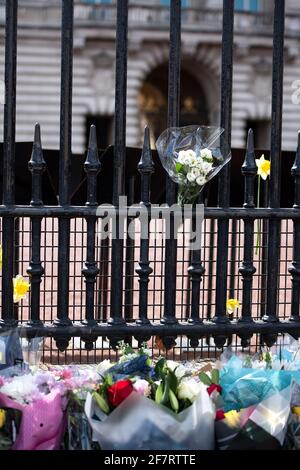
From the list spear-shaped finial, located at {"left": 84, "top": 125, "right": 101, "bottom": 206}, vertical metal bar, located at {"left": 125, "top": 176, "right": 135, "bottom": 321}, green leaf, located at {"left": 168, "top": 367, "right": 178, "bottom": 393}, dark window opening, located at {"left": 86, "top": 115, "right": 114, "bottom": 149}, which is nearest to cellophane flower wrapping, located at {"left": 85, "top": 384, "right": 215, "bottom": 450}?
green leaf, located at {"left": 168, "top": 367, "right": 178, "bottom": 393}

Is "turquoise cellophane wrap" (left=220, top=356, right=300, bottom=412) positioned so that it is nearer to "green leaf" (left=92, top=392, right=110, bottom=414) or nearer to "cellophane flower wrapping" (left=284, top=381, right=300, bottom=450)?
"cellophane flower wrapping" (left=284, top=381, right=300, bottom=450)

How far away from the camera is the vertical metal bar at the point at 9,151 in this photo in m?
2.38

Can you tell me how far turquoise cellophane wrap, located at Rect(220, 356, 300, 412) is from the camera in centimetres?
201

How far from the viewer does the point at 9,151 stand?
7.93 feet

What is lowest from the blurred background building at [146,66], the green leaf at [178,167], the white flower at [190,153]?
the green leaf at [178,167]

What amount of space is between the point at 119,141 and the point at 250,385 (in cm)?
84

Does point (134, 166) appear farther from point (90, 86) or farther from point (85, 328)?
point (90, 86)

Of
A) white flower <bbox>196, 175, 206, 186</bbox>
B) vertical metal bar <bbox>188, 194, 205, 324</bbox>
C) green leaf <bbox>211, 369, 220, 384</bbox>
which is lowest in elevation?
green leaf <bbox>211, 369, 220, 384</bbox>

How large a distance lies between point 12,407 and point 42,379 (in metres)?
0.18

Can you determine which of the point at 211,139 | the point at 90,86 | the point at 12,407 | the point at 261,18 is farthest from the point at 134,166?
the point at 261,18

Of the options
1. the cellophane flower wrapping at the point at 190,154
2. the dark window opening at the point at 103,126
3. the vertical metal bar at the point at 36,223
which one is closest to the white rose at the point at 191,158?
the cellophane flower wrapping at the point at 190,154

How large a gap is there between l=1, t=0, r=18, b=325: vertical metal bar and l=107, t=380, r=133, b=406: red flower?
70cm

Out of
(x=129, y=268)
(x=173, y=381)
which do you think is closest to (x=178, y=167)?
(x=173, y=381)

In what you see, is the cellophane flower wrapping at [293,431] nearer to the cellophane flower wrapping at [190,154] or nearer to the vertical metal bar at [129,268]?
the cellophane flower wrapping at [190,154]
